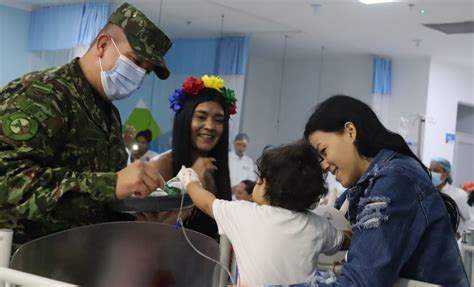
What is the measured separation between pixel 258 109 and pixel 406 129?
2261mm

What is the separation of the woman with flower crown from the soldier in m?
0.55

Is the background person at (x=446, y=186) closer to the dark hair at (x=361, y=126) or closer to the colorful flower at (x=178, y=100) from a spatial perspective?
the colorful flower at (x=178, y=100)

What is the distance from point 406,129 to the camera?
27.1 ft

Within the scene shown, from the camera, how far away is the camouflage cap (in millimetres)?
1586

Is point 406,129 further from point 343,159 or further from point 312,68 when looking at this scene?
point 343,159

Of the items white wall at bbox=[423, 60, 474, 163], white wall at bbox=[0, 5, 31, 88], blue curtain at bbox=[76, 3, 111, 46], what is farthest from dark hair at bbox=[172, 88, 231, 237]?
white wall at bbox=[423, 60, 474, 163]

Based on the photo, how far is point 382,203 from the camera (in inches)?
43.4

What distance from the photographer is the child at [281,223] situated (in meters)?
1.36

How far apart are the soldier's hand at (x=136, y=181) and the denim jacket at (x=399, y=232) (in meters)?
0.43

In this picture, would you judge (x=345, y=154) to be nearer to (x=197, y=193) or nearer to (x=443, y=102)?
(x=197, y=193)

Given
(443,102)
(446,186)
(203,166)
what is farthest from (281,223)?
(443,102)

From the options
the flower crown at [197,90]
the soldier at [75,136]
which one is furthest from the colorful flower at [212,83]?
the soldier at [75,136]

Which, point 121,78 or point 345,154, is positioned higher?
point 121,78

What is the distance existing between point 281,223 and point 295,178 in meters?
0.11
